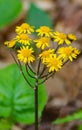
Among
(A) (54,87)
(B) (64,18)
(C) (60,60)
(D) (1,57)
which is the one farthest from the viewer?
Result: (B) (64,18)

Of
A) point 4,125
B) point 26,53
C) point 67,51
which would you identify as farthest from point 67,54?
point 4,125

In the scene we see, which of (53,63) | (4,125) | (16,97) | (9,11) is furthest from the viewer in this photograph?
(9,11)

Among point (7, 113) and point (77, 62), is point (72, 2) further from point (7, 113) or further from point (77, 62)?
point (7, 113)

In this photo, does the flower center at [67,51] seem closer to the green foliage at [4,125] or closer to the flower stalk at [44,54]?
the flower stalk at [44,54]

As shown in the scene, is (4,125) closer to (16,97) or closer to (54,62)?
(16,97)

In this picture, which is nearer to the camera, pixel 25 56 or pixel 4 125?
pixel 25 56

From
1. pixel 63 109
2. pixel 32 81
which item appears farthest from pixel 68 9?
pixel 32 81
